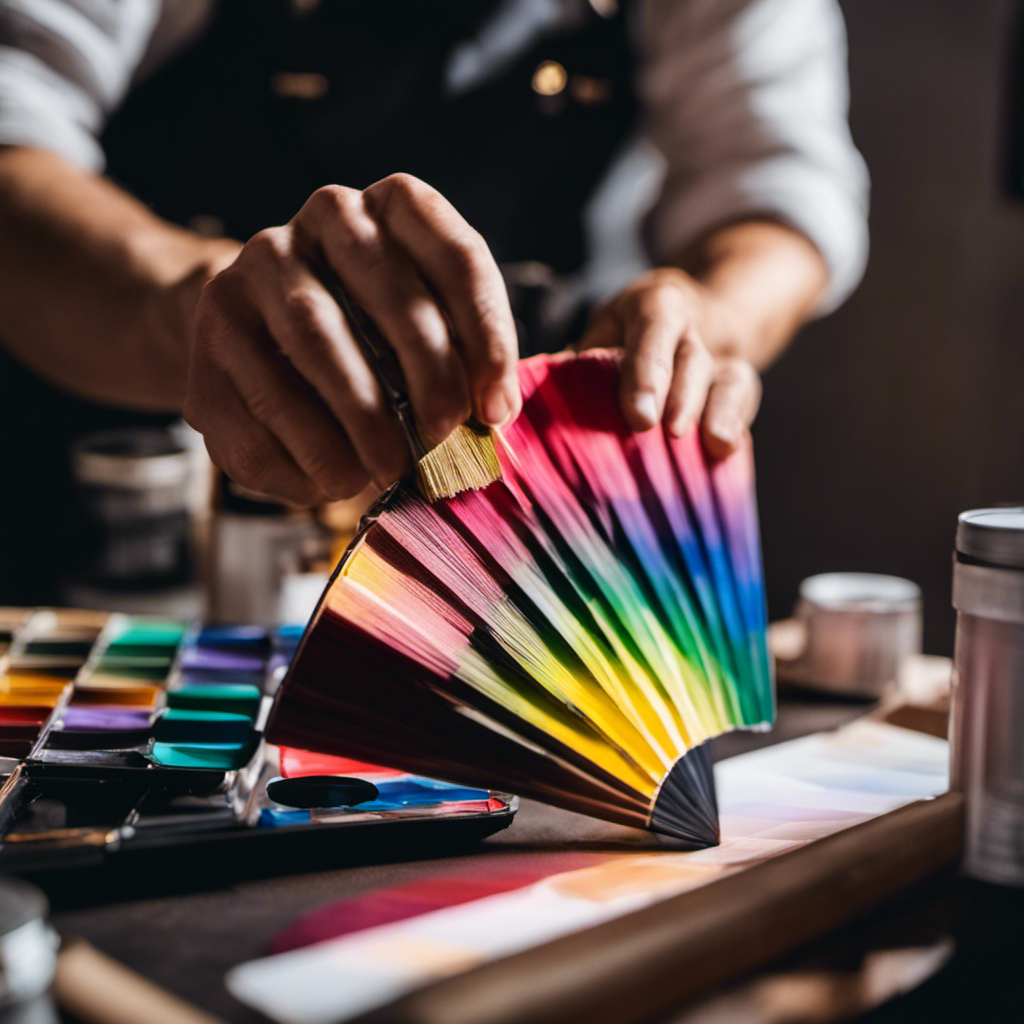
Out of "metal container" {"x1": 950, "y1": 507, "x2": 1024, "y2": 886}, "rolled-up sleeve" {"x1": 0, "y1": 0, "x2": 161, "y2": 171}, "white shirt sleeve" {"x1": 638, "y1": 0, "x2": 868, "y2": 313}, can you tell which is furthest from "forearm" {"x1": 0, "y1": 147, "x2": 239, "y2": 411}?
"white shirt sleeve" {"x1": 638, "y1": 0, "x2": 868, "y2": 313}

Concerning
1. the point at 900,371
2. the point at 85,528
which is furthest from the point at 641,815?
the point at 900,371

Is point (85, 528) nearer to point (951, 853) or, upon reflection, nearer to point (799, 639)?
point (799, 639)

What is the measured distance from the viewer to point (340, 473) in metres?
0.48

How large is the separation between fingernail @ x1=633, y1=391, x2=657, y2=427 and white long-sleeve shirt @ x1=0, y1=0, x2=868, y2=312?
0.69 metres

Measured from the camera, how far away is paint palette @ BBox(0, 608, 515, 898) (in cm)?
41

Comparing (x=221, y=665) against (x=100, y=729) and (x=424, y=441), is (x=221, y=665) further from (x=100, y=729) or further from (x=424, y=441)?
(x=424, y=441)

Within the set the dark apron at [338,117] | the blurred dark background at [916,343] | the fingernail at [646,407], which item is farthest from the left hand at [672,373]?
the blurred dark background at [916,343]

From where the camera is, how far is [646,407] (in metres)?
0.55

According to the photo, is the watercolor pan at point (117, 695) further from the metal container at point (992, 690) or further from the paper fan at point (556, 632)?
the metal container at point (992, 690)

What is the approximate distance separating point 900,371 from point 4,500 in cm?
163

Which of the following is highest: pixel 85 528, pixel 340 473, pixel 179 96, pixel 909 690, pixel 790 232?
pixel 179 96

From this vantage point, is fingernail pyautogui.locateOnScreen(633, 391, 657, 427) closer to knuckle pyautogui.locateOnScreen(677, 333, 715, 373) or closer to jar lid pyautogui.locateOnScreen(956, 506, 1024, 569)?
knuckle pyautogui.locateOnScreen(677, 333, 715, 373)

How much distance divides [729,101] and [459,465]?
92 centimetres

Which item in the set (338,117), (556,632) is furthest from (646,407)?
(338,117)
